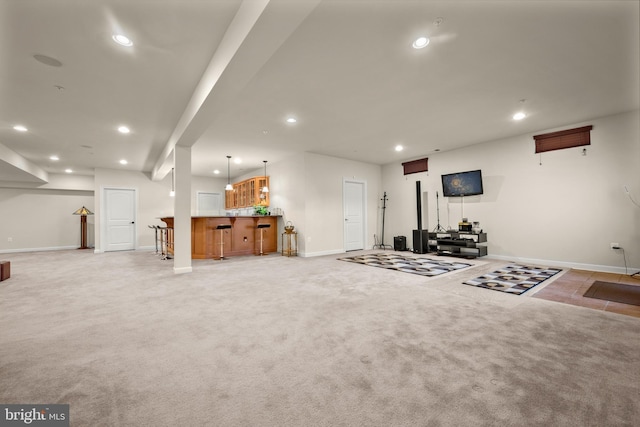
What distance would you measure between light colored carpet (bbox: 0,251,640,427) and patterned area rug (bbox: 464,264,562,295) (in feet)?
1.24

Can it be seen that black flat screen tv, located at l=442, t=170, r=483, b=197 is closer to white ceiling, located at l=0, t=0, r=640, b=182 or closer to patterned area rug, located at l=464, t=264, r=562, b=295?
white ceiling, located at l=0, t=0, r=640, b=182

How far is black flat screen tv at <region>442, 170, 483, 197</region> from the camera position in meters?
6.16

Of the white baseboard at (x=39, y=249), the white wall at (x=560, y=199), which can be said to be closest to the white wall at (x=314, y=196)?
the white wall at (x=560, y=199)

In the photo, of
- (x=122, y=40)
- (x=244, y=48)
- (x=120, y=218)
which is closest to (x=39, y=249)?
(x=120, y=218)

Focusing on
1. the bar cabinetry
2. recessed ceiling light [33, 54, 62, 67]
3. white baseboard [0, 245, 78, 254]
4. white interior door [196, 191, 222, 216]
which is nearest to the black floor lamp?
white baseboard [0, 245, 78, 254]

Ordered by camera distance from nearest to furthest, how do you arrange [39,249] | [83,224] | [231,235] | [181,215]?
[181,215], [231,235], [39,249], [83,224]

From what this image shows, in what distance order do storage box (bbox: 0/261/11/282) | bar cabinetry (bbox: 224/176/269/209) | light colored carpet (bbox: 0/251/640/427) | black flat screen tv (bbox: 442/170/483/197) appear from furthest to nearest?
bar cabinetry (bbox: 224/176/269/209), black flat screen tv (bbox: 442/170/483/197), storage box (bbox: 0/261/11/282), light colored carpet (bbox: 0/251/640/427)

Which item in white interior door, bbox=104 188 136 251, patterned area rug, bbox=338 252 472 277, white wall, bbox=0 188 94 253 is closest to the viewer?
patterned area rug, bbox=338 252 472 277

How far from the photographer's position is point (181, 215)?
189 inches

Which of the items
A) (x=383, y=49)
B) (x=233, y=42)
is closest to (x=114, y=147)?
(x=233, y=42)

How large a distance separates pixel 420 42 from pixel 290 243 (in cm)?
540

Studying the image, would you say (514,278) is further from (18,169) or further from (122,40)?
(18,169)

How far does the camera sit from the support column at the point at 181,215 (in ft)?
15.7

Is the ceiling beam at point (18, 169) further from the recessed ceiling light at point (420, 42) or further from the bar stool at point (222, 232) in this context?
the recessed ceiling light at point (420, 42)
